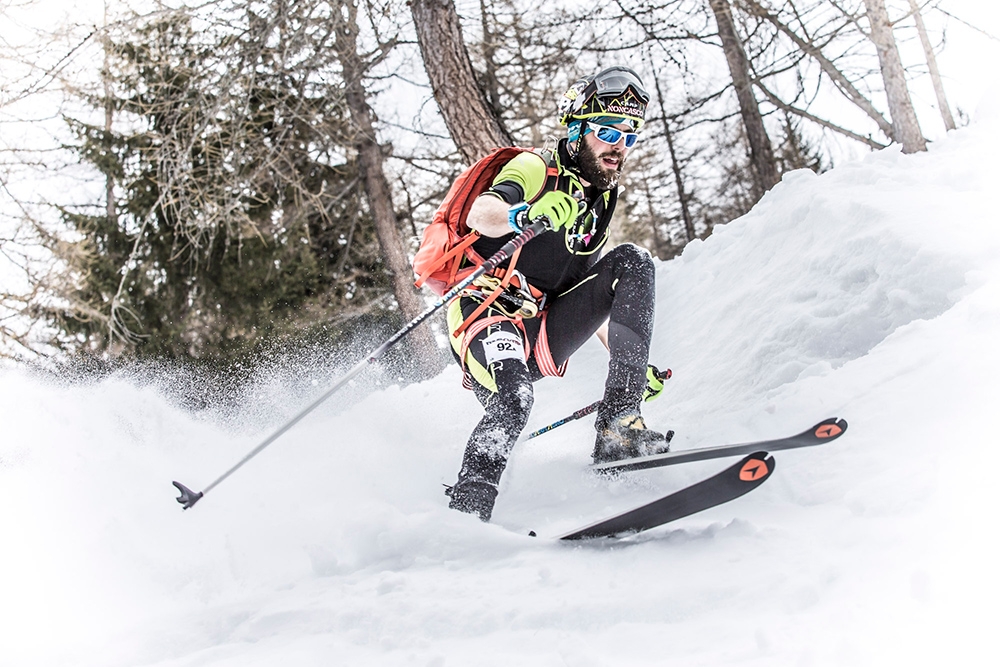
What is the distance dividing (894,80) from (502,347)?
6.57 m

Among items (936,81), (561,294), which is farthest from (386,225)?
(561,294)

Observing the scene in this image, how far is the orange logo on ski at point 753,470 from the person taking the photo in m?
2.04

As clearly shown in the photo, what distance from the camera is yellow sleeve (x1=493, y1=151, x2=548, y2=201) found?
9.55ft

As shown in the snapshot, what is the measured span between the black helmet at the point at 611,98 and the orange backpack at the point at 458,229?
0.88ft

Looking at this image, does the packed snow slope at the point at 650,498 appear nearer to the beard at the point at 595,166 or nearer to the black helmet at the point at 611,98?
the beard at the point at 595,166

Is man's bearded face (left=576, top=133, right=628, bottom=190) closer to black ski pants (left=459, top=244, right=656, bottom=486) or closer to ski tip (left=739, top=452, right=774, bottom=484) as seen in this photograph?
black ski pants (left=459, top=244, right=656, bottom=486)

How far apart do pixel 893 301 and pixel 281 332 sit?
1129cm

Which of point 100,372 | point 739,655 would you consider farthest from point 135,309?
point 739,655

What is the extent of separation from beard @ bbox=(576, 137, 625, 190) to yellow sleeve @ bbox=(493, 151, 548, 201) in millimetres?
193

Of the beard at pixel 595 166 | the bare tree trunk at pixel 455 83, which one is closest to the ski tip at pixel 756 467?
the beard at pixel 595 166

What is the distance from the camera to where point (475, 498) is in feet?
8.66

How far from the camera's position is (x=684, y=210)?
22.2 m

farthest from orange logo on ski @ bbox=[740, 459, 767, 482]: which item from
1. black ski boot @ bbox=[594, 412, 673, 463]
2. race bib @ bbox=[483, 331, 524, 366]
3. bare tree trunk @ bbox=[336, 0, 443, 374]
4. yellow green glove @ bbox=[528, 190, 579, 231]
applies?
bare tree trunk @ bbox=[336, 0, 443, 374]

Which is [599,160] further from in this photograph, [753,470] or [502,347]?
[753,470]
